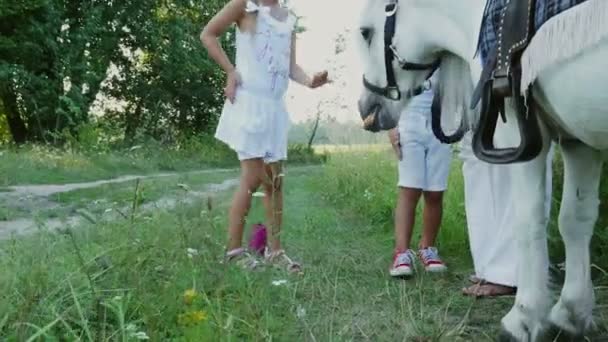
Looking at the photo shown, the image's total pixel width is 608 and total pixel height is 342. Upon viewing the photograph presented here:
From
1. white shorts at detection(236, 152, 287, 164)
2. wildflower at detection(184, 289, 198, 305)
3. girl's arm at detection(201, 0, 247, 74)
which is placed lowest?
wildflower at detection(184, 289, 198, 305)

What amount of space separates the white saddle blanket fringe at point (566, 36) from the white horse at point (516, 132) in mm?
36

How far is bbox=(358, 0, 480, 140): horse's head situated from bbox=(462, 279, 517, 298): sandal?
0.85m

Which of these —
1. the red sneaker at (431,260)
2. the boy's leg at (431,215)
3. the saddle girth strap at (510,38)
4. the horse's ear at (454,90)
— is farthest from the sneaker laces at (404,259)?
the saddle girth strap at (510,38)

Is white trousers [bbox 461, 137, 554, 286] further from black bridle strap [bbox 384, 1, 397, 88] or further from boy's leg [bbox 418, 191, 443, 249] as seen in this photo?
black bridle strap [bbox 384, 1, 397, 88]

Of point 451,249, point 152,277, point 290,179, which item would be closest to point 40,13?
point 290,179

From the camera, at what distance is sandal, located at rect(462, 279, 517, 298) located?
3605 millimetres

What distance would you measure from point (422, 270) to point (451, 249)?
0.75m

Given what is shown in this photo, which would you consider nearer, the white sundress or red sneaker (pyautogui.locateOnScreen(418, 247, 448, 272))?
the white sundress

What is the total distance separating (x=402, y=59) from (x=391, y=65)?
65mm

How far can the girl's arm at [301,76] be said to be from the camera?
13.9ft

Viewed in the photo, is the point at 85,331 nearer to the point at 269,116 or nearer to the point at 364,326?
the point at 364,326

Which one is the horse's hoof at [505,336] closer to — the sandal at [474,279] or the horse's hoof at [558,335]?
the horse's hoof at [558,335]

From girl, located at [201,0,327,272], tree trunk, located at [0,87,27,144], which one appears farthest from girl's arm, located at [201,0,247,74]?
tree trunk, located at [0,87,27,144]

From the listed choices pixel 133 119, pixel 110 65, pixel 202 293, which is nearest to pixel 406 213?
pixel 202 293
